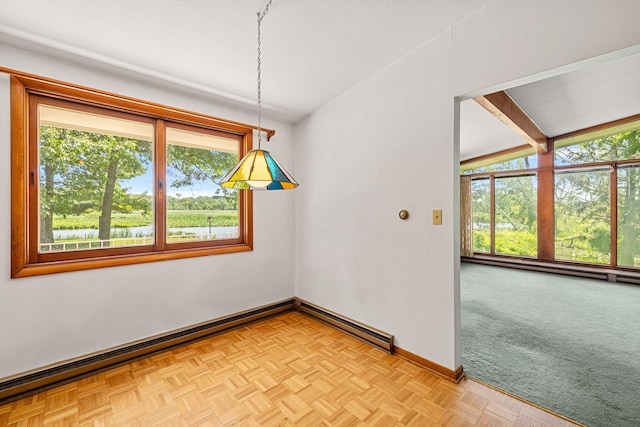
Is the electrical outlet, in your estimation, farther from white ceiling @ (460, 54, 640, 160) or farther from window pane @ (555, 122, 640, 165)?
window pane @ (555, 122, 640, 165)

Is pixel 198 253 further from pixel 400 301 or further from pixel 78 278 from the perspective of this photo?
pixel 400 301

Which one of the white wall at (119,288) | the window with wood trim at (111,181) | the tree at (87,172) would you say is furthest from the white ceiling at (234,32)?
the tree at (87,172)

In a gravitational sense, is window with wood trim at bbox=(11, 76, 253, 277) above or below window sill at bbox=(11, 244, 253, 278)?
above

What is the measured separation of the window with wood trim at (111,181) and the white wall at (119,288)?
87 mm

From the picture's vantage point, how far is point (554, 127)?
4.77 metres

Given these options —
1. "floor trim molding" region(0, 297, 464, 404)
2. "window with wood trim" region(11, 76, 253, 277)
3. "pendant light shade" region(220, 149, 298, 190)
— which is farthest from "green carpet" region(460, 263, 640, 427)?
"window with wood trim" region(11, 76, 253, 277)

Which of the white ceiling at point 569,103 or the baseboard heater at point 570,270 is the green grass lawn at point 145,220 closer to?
the white ceiling at point 569,103

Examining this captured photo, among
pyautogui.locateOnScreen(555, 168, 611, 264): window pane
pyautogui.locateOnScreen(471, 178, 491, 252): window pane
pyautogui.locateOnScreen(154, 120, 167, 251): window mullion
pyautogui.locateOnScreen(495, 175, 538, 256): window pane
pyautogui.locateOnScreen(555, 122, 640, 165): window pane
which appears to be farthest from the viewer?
pyautogui.locateOnScreen(471, 178, 491, 252): window pane

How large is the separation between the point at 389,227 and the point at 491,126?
321cm

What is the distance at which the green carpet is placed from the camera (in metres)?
1.77

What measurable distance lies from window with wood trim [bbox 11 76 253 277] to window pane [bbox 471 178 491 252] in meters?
5.78

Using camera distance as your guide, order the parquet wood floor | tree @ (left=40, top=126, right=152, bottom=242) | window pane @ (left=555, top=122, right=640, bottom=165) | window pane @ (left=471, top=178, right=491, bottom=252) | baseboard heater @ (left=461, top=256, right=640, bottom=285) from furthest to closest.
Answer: window pane @ (left=471, top=178, right=491, bottom=252) → window pane @ (left=555, top=122, right=640, bottom=165) → baseboard heater @ (left=461, top=256, right=640, bottom=285) → tree @ (left=40, top=126, right=152, bottom=242) → the parquet wood floor

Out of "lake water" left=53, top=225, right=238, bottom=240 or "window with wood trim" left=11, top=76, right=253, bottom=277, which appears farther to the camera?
"lake water" left=53, top=225, right=238, bottom=240

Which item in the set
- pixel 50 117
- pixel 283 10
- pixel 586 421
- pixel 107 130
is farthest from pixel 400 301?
pixel 50 117
